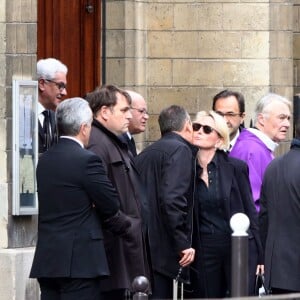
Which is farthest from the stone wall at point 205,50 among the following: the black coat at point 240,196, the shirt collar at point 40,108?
the black coat at point 240,196

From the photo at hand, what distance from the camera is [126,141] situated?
1240 centimetres

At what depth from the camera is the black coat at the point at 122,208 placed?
36.9 feet

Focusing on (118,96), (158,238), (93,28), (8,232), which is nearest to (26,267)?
(8,232)

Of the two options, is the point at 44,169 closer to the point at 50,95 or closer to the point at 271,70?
the point at 50,95

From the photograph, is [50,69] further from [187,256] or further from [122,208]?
[122,208]

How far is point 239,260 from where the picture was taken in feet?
33.3

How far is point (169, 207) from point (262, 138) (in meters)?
1.38

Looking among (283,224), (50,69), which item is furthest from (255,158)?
(50,69)

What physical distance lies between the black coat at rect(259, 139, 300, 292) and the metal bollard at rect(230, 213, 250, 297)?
135 centimetres

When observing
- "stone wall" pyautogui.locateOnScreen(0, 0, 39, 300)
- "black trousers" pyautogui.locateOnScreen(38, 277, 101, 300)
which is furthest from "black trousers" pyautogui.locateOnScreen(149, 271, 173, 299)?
"black trousers" pyautogui.locateOnScreen(38, 277, 101, 300)

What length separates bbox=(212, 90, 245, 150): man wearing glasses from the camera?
14133 mm

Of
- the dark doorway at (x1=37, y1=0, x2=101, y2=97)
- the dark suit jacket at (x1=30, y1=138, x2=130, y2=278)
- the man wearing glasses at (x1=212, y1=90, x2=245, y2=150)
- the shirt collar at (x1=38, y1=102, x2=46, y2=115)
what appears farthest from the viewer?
the dark doorway at (x1=37, y1=0, x2=101, y2=97)

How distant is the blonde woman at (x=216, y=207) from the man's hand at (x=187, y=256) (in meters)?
0.11

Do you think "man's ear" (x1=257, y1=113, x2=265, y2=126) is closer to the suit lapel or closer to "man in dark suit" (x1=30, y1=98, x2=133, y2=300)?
the suit lapel
